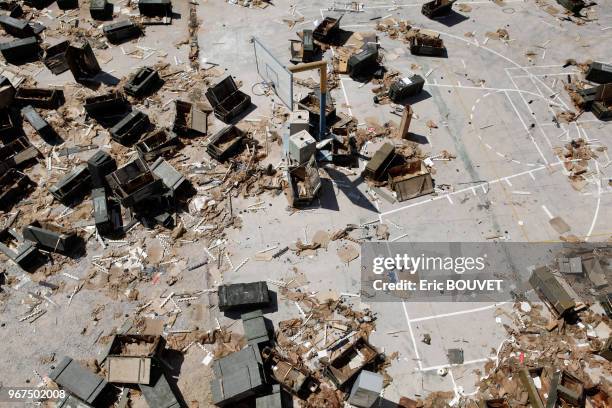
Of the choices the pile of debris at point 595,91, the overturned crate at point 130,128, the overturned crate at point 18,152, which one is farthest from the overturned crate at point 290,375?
the pile of debris at point 595,91

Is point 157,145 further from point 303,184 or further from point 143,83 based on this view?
point 303,184

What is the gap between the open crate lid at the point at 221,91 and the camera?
24.9 meters

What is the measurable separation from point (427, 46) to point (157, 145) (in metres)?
17.6

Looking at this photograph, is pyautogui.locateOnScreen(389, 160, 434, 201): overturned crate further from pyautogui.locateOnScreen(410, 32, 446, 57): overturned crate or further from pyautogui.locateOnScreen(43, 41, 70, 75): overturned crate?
pyautogui.locateOnScreen(43, 41, 70, 75): overturned crate

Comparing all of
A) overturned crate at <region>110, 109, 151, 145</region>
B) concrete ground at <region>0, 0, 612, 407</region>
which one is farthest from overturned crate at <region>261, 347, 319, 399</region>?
overturned crate at <region>110, 109, 151, 145</region>

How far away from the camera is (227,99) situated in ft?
82.7

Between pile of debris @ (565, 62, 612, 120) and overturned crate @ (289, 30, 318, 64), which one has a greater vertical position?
overturned crate @ (289, 30, 318, 64)

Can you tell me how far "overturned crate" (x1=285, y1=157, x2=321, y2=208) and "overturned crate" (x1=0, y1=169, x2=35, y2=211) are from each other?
43.2 ft

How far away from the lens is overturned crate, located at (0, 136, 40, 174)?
2308 cm

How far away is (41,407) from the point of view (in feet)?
53.4

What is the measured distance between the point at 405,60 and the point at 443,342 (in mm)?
18235

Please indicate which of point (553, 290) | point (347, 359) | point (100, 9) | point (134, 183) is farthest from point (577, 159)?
point (100, 9)

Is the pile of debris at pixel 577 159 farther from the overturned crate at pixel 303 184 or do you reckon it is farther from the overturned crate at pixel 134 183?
the overturned crate at pixel 134 183

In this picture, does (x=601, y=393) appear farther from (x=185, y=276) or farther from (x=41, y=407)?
(x=41, y=407)
